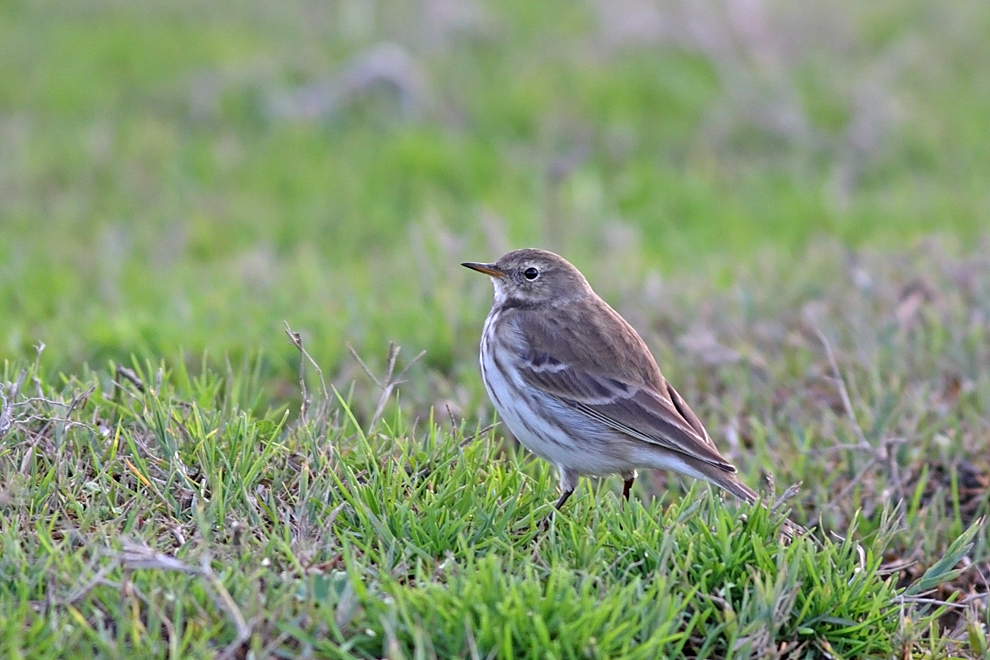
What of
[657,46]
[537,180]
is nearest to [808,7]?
[657,46]

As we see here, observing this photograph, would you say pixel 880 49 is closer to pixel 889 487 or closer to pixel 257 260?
pixel 257 260

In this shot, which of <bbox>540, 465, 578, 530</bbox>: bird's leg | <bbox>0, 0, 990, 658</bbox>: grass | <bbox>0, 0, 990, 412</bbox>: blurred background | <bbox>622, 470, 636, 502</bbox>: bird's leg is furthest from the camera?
<bbox>0, 0, 990, 412</bbox>: blurred background

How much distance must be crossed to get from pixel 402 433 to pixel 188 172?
5863 mm

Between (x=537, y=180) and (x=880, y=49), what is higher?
(x=880, y=49)

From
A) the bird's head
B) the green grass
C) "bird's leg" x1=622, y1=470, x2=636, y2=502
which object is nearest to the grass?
the green grass

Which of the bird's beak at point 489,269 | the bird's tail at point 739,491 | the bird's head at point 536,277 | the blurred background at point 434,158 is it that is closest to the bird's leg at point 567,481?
the bird's tail at point 739,491

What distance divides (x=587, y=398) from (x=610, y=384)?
12cm

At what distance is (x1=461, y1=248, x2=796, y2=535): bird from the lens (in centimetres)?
440

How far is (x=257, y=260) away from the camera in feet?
25.9

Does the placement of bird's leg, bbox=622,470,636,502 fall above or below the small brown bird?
below

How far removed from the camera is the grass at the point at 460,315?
11.1ft

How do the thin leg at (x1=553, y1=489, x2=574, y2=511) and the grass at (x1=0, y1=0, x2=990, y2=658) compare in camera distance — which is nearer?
the grass at (x1=0, y1=0, x2=990, y2=658)

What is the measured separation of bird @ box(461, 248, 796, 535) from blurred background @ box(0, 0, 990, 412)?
112 cm

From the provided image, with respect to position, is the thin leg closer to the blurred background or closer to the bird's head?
the bird's head
